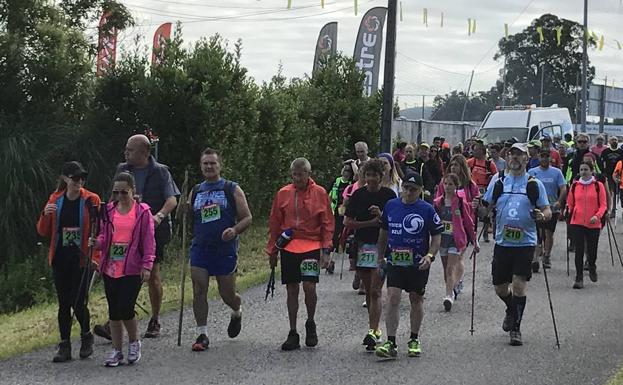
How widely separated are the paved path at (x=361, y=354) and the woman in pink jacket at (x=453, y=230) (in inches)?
15.6

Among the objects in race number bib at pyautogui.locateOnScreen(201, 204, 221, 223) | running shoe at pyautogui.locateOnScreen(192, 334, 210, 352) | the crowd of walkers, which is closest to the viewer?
the crowd of walkers

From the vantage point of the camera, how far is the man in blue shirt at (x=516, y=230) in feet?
32.3

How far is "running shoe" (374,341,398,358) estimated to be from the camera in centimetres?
893

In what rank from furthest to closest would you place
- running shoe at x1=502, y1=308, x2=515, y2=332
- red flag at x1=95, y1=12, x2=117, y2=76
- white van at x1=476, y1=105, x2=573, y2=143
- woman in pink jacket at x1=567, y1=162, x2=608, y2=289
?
white van at x1=476, y1=105, x2=573, y2=143, red flag at x1=95, y1=12, x2=117, y2=76, woman in pink jacket at x1=567, y1=162, x2=608, y2=289, running shoe at x1=502, y1=308, x2=515, y2=332

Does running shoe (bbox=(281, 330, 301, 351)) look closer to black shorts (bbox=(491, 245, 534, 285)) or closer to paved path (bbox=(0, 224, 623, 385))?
paved path (bbox=(0, 224, 623, 385))

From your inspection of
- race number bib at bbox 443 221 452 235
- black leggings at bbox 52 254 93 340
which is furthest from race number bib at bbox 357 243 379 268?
black leggings at bbox 52 254 93 340

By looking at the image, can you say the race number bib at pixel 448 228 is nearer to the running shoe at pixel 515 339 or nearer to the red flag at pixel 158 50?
the running shoe at pixel 515 339

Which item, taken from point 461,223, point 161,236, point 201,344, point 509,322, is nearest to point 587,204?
point 461,223

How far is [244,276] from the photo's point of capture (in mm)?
15047

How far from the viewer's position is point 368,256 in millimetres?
9766

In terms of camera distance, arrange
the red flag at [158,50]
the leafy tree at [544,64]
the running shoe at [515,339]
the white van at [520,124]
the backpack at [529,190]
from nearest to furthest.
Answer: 1. the running shoe at [515,339]
2. the backpack at [529,190]
3. the red flag at [158,50]
4. the white van at [520,124]
5. the leafy tree at [544,64]

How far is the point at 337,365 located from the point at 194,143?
1038 cm

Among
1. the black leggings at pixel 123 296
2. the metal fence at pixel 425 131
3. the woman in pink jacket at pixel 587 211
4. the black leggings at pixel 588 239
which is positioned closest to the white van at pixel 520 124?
the metal fence at pixel 425 131

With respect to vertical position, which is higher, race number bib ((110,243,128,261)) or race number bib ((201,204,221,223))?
race number bib ((201,204,221,223))
